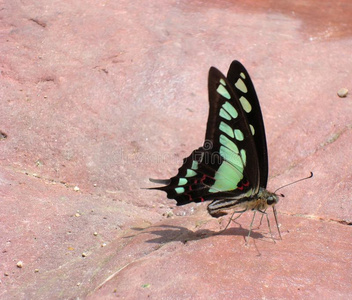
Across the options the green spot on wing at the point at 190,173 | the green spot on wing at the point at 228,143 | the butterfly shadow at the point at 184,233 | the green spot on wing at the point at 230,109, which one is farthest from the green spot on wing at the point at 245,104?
the butterfly shadow at the point at 184,233

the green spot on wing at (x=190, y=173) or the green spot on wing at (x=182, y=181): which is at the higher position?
the green spot on wing at (x=190, y=173)

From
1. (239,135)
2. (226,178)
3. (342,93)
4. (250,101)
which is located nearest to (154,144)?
(226,178)

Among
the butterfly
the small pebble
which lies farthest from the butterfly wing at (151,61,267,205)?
the small pebble

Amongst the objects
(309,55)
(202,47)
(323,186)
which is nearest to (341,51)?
(309,55)

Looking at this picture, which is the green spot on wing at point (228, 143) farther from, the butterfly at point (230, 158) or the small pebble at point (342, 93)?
the small pebble at point (342, 93)

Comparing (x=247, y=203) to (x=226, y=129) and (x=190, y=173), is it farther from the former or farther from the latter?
(x=226, y=129)

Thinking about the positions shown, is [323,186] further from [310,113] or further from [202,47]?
[202,47]
